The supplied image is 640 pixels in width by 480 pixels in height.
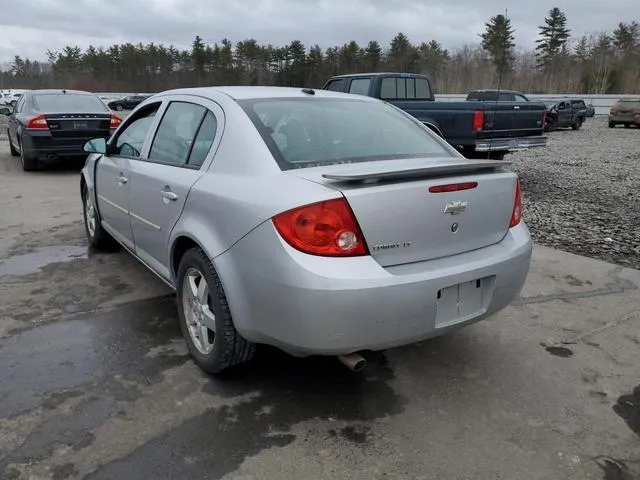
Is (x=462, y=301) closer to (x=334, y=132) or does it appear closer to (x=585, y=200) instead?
(x=334, y=132)

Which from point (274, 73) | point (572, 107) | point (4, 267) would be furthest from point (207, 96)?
point (274, 73)

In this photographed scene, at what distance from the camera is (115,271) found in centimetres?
491

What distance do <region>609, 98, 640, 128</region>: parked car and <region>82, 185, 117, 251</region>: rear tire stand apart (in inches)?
1073

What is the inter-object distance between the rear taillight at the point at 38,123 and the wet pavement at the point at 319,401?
22.3 feet

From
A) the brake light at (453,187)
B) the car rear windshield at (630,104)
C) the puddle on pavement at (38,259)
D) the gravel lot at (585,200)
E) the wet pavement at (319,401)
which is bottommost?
the wet pavement at (319,401)

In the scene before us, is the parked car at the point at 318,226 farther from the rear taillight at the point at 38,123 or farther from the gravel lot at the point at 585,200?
the rear taillight at the point at 38,123

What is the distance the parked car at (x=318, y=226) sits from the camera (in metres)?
2.40

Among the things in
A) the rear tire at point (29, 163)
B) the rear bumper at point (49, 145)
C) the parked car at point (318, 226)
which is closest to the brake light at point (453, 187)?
the parked car at point (318, 226)

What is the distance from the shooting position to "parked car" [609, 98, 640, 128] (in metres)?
26.0

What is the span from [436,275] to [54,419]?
1979 mm

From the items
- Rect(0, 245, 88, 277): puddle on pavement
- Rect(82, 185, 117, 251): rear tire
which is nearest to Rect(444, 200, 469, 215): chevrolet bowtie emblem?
Rect(82, 185, 117, 251): rear tire

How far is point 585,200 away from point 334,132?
6.60 m

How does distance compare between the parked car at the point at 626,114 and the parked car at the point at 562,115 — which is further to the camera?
the parked car at the point at 626,114

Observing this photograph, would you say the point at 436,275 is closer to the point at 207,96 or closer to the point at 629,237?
the point at 207,96
